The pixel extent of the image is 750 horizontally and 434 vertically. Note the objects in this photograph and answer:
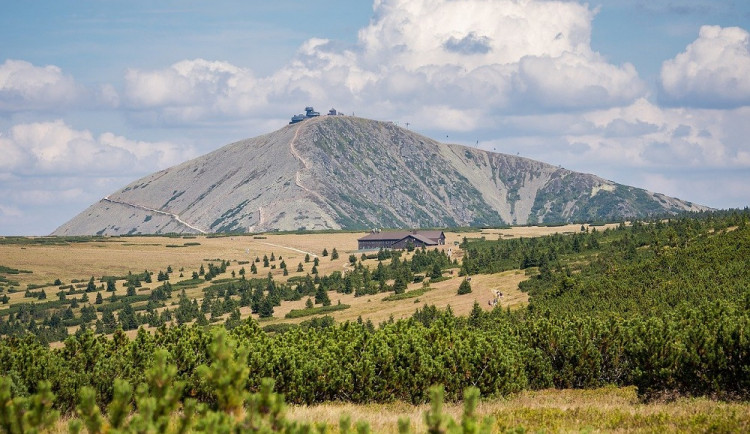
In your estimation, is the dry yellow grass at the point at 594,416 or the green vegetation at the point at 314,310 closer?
the dry yellow grass at the point at 594,416

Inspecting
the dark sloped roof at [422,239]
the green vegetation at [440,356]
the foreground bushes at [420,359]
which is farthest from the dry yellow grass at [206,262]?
the foreground bushes at [420,359]

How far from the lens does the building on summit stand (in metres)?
183

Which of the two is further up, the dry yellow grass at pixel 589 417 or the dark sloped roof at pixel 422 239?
the dark sloped roof at pixel 422 239

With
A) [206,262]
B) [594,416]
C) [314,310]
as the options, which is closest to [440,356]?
[594,416]

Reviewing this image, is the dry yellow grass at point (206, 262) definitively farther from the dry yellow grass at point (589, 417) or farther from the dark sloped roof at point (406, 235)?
the dry yellow grass at point (589, 417)

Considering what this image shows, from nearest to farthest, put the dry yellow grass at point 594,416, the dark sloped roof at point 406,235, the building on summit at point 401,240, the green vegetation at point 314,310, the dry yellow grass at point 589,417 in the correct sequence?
the dry yellow grass at point 589,417 → the dry yellow grass at point 594,416 → the green vegetation at point 314,310 → the building on summit at point 401,240 → the dark sloped roof at point 406,235

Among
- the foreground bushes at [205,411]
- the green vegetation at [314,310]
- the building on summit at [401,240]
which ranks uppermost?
the building on summit at [401,240]

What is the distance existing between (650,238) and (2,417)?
95.8 metres

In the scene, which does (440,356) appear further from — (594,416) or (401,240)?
(401,240)

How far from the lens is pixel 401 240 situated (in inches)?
7303

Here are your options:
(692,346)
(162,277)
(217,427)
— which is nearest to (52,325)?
(162,277)

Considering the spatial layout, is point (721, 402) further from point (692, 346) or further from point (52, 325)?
point (52, 325)

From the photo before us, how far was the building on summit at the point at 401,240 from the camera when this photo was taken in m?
183

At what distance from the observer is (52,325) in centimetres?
9825
